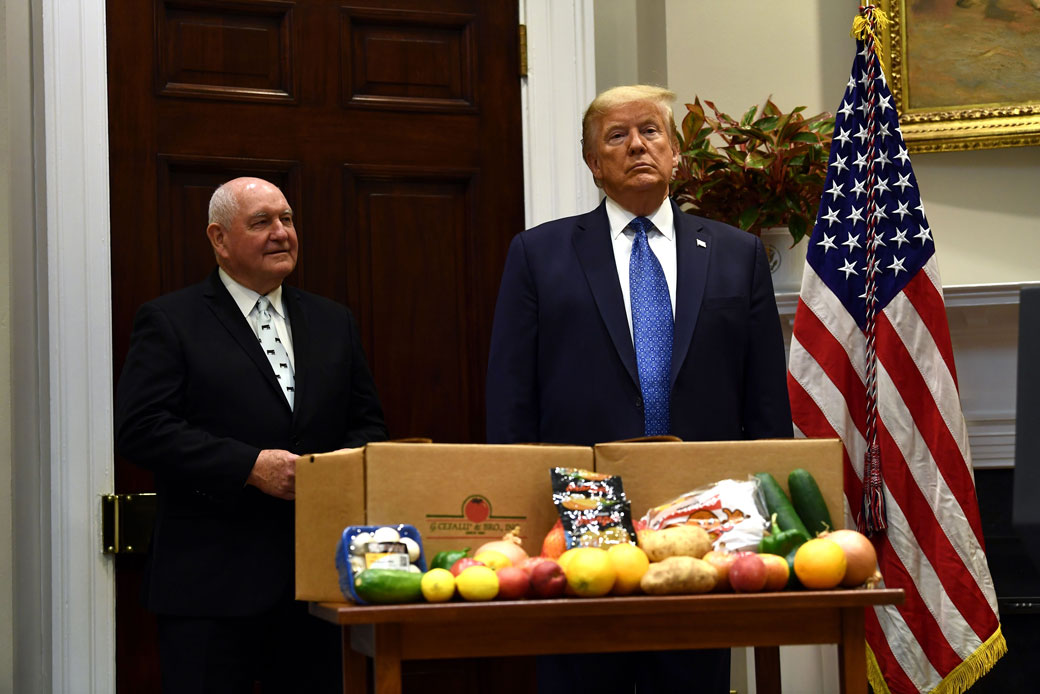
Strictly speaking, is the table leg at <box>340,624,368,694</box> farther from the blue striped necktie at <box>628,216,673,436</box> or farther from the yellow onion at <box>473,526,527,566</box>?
the blue striped necktie at <box>628,216,673,436</box>

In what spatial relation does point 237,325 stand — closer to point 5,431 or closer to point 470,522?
point 5,431

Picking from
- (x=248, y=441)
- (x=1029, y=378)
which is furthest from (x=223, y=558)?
(x=1029, y=378)

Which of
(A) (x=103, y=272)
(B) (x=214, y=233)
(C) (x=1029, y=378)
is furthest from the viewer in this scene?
(A) (x=103, y=272)

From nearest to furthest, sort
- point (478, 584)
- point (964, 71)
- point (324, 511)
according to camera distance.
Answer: point (478, 584) → point (324, 511) → point (964, 71)

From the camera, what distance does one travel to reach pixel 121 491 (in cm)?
334

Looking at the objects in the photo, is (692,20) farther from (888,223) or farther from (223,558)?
(223,558)

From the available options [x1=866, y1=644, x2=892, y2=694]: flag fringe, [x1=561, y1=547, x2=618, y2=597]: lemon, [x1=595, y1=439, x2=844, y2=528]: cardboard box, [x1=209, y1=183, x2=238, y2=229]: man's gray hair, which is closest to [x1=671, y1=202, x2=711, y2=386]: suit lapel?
[x1=595, y1=439, x2=844, y2=528]: cardboard box

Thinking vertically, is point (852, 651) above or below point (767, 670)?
above

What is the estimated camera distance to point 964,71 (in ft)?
13.4

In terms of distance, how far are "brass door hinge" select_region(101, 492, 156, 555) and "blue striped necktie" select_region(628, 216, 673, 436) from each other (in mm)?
1468

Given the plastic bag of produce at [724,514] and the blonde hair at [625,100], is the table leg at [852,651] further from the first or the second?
the blonde hair at [625,100]

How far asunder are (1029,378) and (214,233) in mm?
2162

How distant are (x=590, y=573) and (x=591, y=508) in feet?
0.62

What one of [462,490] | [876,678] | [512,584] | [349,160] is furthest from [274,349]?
[876,678]
